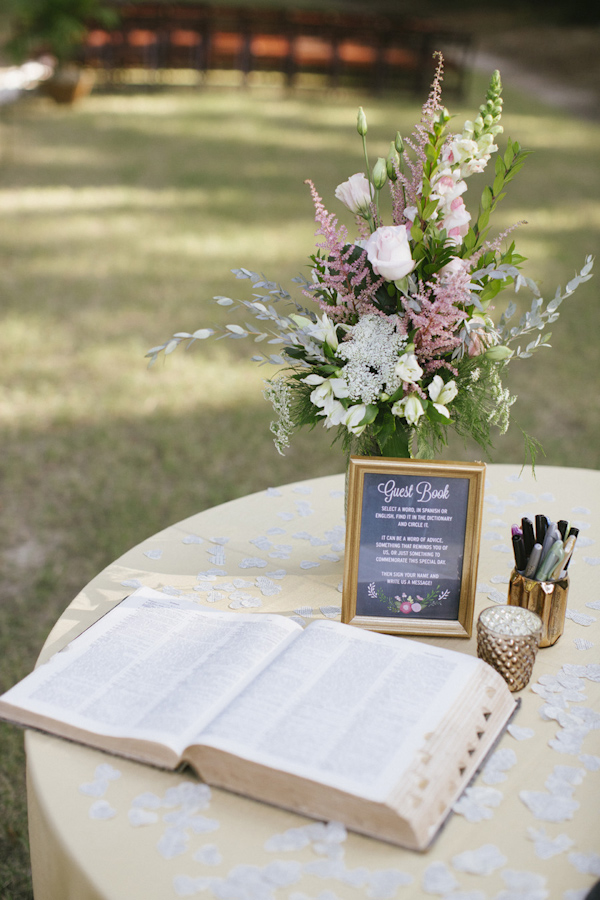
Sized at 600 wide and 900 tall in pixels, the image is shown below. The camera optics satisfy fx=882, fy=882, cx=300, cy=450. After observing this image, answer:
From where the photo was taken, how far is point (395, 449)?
1.36 m

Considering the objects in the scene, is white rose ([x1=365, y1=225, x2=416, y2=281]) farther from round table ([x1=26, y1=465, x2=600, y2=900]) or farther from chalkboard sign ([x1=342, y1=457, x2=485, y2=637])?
round table ([x1=26, y1=465, x2=600, y2=900])

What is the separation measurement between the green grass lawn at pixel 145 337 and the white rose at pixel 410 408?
122 cm

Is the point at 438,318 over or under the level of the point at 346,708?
over

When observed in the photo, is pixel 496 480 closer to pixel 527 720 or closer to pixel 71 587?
pixel 527 720

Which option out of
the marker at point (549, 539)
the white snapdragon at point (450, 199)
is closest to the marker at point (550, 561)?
the marker at point (549, 539)

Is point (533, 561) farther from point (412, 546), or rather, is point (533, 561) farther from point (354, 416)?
point (354, 416)

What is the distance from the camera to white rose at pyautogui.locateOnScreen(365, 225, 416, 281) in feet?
3.87

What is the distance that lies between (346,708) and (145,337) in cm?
394

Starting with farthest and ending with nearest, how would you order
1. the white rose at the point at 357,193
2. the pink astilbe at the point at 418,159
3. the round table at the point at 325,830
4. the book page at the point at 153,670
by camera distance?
1. the white rose at the point at 357,193
2. the pink astilbe at the point at 418,159
3. the book page at the point at 153,670
4. the round table at the point at 325,830

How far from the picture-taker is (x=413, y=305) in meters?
1.24

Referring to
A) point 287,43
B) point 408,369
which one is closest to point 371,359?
point 408,369

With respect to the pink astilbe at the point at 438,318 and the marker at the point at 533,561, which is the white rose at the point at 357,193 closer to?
the pink astilbe at the point at 438,318

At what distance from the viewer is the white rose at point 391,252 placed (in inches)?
46.4

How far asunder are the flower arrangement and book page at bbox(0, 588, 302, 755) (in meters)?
0.33
